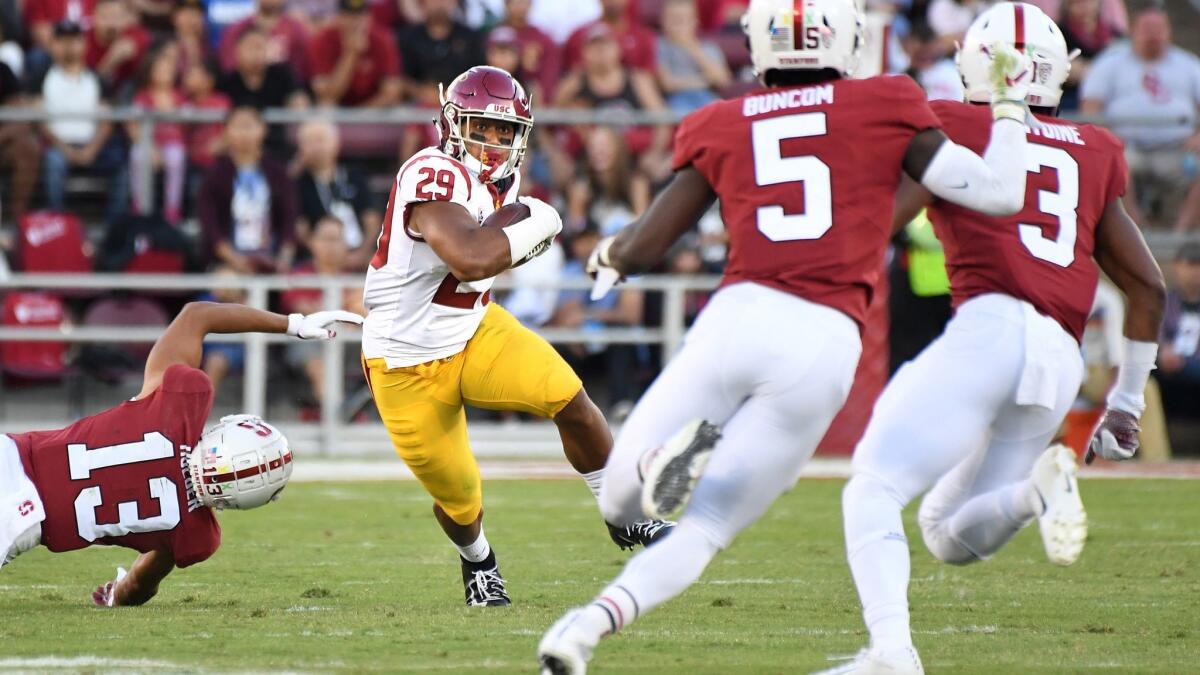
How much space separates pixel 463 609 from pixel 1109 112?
8.14 meters

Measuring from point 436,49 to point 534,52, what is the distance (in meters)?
0.74

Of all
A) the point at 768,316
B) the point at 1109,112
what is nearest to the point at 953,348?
the point at 768,316

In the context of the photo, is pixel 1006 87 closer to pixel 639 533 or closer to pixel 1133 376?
pixel 1133 376

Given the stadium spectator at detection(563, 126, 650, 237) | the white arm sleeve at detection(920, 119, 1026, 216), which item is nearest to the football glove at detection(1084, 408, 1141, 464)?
the white arm sleeve at detection(920, 119, 1026, 216)

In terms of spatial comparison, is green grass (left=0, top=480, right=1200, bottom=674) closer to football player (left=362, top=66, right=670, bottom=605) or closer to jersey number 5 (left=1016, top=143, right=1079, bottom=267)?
football player (left=362, top=66, right=670, bottom=605)

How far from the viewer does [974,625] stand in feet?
16.4

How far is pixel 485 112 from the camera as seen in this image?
18.2 ft

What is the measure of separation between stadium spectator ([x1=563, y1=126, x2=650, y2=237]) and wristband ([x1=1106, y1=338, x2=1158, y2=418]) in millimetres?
6857

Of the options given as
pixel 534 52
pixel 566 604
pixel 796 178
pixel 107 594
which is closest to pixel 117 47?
pixel 534 52

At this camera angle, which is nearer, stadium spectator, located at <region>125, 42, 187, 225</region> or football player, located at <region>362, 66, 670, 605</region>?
football player, located at <region>362, 66, 670, 605</region>

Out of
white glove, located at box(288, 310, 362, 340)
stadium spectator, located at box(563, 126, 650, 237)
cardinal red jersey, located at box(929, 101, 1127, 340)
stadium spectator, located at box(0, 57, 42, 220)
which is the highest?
cardinal red jersey, located at box(929, 101, 1127, 340)

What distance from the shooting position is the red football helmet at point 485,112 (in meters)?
5.55

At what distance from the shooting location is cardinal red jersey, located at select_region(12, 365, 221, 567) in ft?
16.7

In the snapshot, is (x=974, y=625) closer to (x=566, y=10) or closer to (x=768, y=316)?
(x=768, y=316)
